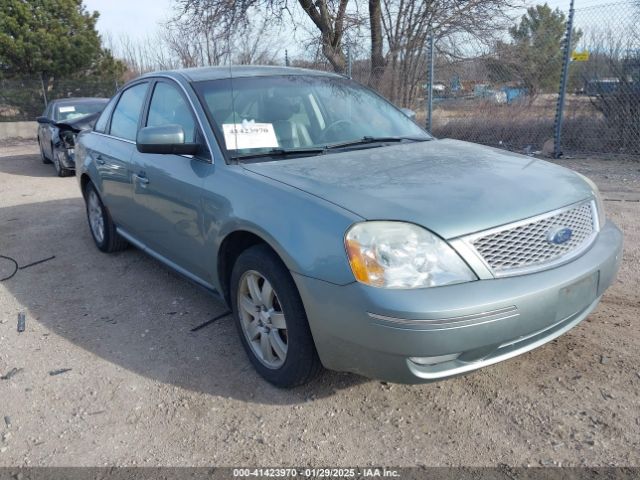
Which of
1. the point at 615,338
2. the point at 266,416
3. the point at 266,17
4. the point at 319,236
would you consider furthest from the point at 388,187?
the point at 266,17

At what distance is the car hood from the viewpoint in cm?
229

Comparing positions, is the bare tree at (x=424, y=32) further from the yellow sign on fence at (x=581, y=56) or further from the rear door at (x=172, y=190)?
the rear door at (x=172, y=190)

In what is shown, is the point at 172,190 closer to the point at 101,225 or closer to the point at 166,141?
the point at 166,141

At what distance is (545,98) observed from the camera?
9227mm

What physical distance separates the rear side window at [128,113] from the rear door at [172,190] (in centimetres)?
24

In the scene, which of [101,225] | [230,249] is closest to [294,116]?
[230,249]

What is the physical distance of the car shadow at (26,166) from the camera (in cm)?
1088

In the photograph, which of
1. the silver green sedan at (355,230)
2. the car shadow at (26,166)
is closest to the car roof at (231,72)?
the silver green sedan at (355,230)

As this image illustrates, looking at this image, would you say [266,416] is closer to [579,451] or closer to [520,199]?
[579,451]

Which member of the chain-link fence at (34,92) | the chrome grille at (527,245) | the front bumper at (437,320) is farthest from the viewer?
the chain-link fence at (34,92)

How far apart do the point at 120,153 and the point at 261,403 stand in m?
2.52

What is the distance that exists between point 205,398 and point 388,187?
4.72 feet

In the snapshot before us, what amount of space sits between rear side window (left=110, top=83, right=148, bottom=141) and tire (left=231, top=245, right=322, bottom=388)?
1.95 metres

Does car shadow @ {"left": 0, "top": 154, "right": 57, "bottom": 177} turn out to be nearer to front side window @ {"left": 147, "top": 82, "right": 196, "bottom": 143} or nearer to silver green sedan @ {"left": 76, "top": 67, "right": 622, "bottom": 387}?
front side window @ {"left": 147, "top": 82, "right": 196, "bottom": 143}
